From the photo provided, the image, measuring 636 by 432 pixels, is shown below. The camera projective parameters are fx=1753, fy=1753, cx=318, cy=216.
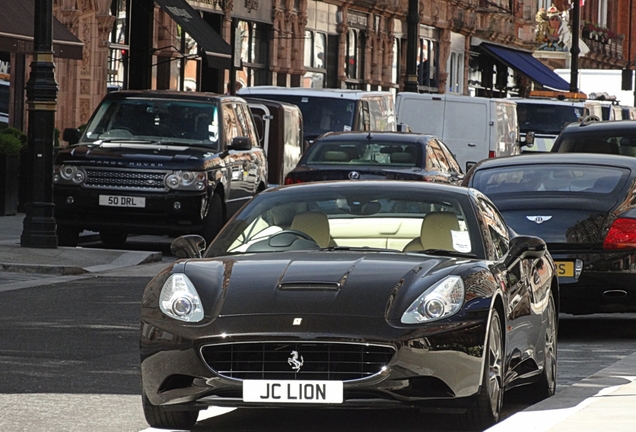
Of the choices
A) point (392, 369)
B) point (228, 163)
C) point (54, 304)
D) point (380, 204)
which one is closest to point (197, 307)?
point (392, 369)

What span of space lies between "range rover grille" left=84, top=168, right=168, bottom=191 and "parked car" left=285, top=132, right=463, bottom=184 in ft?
5.43

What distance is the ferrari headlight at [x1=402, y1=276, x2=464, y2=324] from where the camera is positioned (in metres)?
7.82

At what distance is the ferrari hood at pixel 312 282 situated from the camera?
7.86 meters

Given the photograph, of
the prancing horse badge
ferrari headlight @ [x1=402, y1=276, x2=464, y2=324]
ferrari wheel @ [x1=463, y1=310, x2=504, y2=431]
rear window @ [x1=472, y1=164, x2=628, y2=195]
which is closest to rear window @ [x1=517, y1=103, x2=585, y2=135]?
rear window @ [x1=472, y1=164, x2=628, y2=195]

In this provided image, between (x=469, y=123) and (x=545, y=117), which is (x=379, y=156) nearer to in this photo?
(x=469, y=123)

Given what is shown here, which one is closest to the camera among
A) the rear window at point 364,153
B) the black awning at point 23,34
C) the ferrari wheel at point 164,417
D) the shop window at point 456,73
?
the ferrari wheel at point 164,417

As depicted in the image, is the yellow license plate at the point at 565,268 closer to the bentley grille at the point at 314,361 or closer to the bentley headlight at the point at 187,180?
the bentley grille at the point at 314,361

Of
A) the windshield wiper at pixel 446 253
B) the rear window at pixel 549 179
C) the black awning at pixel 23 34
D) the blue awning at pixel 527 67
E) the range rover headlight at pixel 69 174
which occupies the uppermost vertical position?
the blue awning at pixel 527 67

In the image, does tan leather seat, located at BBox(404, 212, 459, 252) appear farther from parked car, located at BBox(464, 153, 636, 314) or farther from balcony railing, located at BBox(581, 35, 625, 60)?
balcony railing, located at BBox(581, 35, 625, 60)

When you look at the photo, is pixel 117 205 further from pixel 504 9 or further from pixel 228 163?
pixel 504 9

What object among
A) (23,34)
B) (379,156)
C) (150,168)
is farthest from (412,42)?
(150,168)

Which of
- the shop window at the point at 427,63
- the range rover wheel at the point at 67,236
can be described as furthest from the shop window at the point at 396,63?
the range rover wheel at the point at 67,236

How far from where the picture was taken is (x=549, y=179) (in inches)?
543

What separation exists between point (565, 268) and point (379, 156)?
9.24 m
